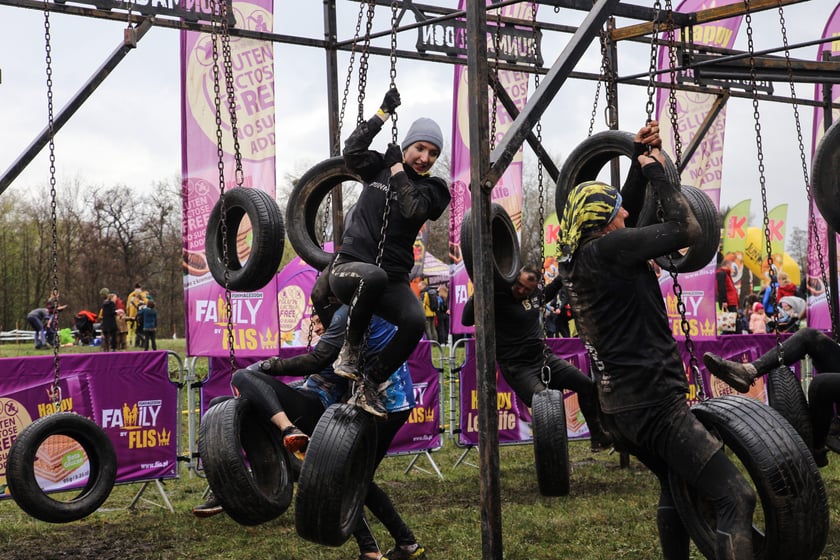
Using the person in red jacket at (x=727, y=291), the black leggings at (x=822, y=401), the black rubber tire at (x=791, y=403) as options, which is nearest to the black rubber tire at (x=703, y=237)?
the black rubber tire at (x=791, y=403)

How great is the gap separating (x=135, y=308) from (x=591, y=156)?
22560 mm

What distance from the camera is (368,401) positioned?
5094mm

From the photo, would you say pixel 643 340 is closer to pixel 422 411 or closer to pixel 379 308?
pixel 379 308

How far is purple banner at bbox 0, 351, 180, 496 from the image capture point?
7355mm

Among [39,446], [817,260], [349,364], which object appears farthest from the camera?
[817,260]

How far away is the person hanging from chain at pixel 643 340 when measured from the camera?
13.1 feet

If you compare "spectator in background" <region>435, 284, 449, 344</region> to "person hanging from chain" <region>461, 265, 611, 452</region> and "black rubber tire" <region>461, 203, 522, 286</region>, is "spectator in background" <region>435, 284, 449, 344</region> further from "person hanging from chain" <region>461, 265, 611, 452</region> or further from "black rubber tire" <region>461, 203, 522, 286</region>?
"black rubber tire" <region>461, 203, 522, 286</region>

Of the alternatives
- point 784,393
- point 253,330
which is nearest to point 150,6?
point 253,330

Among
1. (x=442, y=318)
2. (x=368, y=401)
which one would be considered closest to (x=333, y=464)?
(x=368, y=401)

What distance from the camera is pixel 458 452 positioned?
429 inches

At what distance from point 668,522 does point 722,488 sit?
737mm

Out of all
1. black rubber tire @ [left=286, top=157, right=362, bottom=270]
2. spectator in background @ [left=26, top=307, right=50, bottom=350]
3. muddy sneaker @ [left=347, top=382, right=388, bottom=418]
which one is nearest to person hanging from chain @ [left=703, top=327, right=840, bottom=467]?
muddy sneaker @ [left=347, top=382, right=388, bottom=418]

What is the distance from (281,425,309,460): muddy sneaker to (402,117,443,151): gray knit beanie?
1.92 m

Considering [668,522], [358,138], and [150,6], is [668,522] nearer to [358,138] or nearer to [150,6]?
[358,138]
